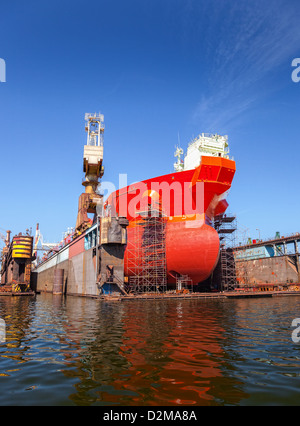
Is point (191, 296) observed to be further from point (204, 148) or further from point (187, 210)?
point (204, 148)

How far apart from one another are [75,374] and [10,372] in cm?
158

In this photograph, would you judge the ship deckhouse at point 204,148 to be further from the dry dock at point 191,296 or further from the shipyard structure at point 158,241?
the dry dock at point 191,296

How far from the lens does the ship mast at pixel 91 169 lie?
51156mm

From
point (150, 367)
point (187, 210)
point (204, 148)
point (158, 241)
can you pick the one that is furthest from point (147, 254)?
point (150, 367)

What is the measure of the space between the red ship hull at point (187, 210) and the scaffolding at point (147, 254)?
190mm

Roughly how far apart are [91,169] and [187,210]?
22815 mm

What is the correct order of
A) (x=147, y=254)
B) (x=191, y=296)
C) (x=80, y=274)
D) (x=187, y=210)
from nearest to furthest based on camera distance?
(x=191, y=296)
(x=187, y=210)
(x=147, y=254)
(x=80, y=274)

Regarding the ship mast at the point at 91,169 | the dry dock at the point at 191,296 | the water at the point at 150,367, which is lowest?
the dry dock at the point at 191,296

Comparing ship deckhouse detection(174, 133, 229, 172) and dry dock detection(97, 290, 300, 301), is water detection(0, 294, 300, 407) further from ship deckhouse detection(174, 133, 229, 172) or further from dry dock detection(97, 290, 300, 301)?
ship deckhouse detection(174, 133, 229, 172)

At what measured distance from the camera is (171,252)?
37.6 m

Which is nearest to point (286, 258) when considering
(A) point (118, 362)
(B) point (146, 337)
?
(B) point (146, 337)

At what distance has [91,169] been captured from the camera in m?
53.1

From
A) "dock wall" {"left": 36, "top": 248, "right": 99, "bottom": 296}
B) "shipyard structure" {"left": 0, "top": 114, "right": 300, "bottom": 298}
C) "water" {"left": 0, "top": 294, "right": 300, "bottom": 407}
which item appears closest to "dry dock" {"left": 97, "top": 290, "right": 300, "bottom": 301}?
"shipyard structure" {"left": 0, "top": 114, "right": 300, "bottom": 298}

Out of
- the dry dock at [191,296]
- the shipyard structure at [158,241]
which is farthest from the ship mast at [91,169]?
the dry dock at [191,296]
